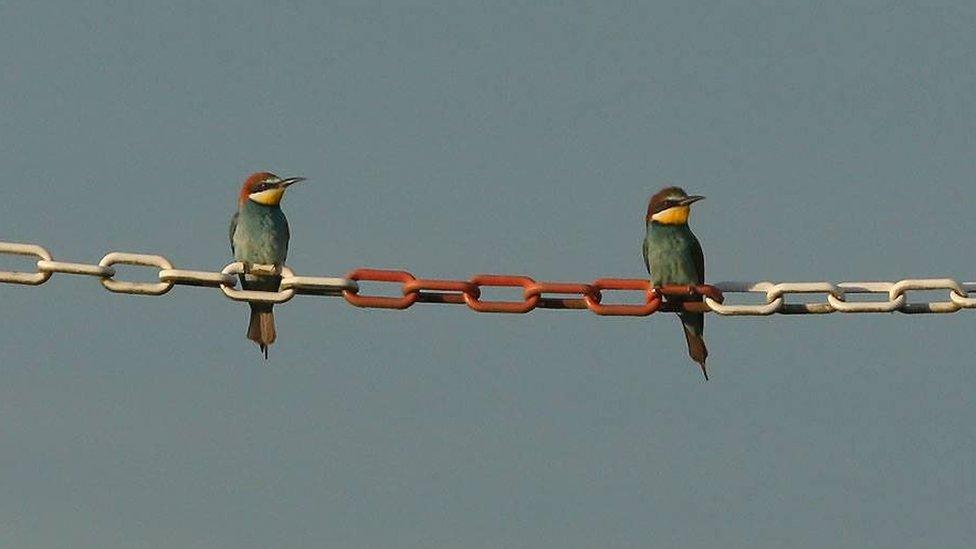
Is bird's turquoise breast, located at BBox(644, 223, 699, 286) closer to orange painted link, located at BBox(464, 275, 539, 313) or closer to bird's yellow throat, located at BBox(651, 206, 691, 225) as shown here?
bird's yellow throat, located at BBox(651, 206, 691, 225)

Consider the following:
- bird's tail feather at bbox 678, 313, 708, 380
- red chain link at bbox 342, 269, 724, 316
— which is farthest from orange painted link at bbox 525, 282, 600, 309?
bird's tail feather at bbox 678, 313, 708, 380

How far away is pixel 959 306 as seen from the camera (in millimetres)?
7578

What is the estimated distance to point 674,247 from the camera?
35.3 ft

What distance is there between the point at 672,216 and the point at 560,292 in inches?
127

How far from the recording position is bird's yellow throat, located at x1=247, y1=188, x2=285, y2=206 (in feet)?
36.8

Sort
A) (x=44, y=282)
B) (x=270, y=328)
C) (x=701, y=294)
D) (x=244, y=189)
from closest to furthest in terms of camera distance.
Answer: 1. (x=44, y=282)
2. (x=701, y=294)
3. (x=270, y=328)
4. (x=244, y=189)

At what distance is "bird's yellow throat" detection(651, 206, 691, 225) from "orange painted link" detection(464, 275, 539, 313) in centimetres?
325

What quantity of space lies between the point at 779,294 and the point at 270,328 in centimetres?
343

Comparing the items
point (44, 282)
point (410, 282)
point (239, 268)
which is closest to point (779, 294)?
point (410, 282)

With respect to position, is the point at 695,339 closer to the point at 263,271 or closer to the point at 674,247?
the point at 674,247

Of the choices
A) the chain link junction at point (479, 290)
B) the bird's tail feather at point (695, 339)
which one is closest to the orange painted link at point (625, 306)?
the chain link junction at point (479, 290)

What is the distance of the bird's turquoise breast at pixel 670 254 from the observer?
35.2 ft

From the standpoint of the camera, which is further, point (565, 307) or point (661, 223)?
point (661, 223)

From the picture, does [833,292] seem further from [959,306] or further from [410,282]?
[410,282]
